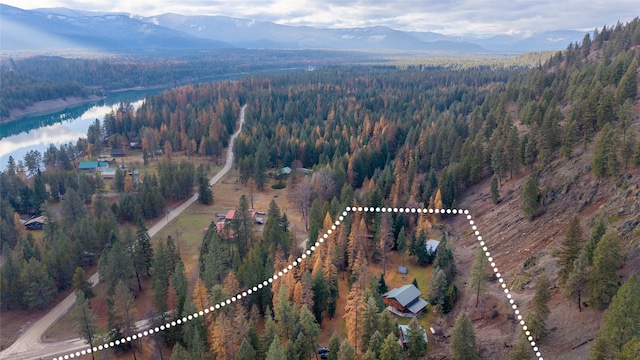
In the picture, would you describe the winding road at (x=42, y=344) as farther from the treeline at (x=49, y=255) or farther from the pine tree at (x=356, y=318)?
the pine tree at (x=356, y=318)

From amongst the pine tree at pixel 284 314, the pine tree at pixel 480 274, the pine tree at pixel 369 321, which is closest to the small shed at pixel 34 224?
the pine tree at pixel 284 314

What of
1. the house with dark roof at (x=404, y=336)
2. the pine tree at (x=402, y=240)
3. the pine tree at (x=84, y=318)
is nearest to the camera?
the house with dark roof at (x=404, y=336)

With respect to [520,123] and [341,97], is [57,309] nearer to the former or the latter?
[520,123]

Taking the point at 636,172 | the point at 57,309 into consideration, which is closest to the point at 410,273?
the point at 636,172

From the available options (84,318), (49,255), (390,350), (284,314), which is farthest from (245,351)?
(49,255)

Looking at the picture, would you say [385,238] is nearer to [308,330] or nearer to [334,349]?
[308,330]

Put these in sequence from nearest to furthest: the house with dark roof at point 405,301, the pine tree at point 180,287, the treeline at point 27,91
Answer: the pine tree at point 180,287, the house with dark roof at point 405,301, the treeline at point 27,91
